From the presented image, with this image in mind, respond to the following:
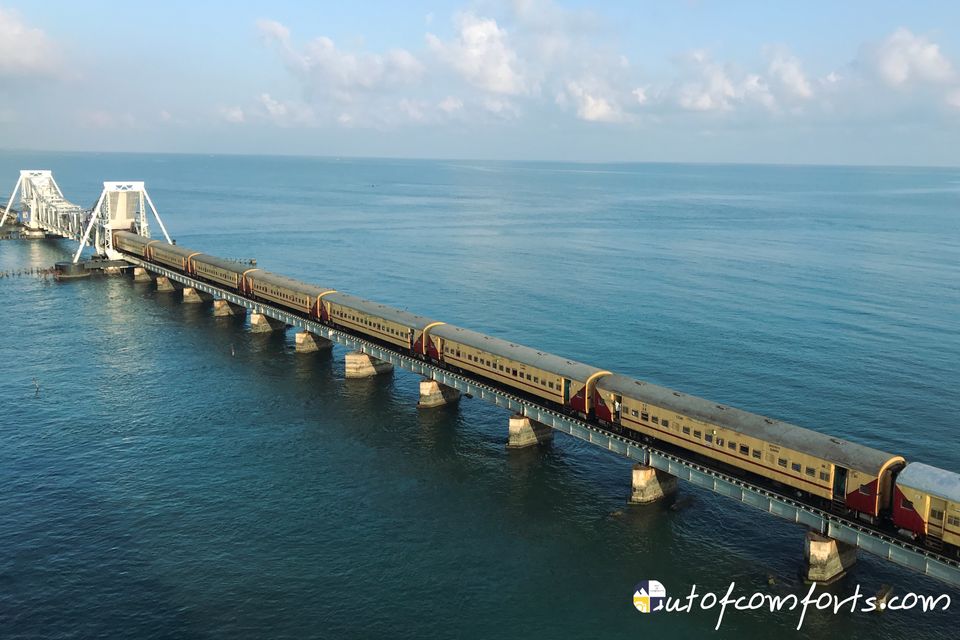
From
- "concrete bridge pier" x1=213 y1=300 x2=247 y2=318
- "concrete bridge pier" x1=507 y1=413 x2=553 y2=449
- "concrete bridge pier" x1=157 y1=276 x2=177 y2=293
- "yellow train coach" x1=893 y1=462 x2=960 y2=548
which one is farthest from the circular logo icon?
"concrete bridge pier" x1=157 y1=276 x2=177 y2=293

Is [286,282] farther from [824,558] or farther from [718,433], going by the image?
[824,558]

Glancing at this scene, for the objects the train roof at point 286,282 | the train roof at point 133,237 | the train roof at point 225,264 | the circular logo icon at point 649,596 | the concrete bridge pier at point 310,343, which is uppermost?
the train roof at point 133,237

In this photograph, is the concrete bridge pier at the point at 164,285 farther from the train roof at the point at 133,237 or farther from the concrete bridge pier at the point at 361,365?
the concrete bridge pier at the point at 361,365

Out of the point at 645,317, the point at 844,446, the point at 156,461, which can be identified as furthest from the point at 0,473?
the point at 645,317

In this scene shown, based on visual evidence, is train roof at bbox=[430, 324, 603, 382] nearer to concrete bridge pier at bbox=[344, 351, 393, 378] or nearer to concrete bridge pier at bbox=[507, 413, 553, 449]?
concrete bridge pier at bbox=[507, 413, 553, 449]

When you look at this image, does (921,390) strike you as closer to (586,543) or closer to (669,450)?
(669,450)

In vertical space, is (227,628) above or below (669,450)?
below

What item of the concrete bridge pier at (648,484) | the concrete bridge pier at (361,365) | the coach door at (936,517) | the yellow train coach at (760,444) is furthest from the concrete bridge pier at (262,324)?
the coach door at (936,517)
